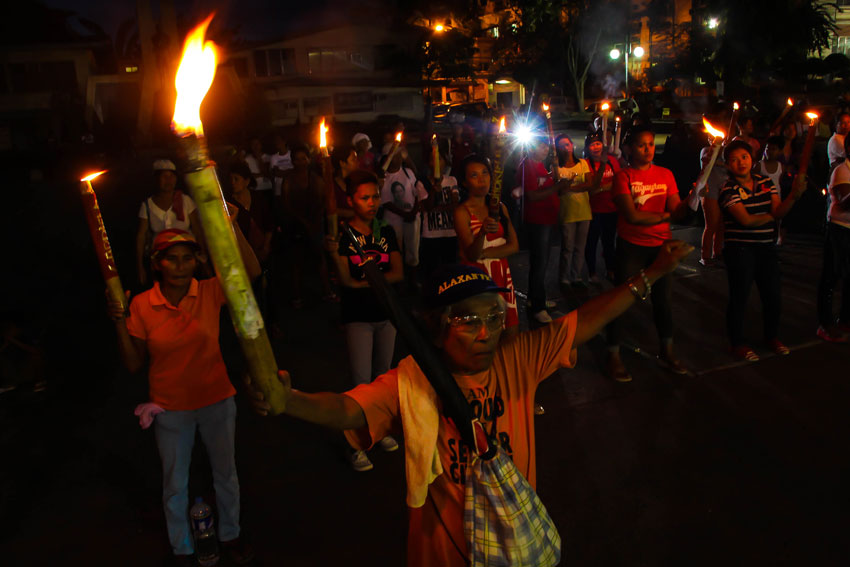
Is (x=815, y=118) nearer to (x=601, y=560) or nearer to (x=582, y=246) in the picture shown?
(x=582, y=246)

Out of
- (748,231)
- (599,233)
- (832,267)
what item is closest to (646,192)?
(748,231)

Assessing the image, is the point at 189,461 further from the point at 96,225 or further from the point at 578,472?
the point at 578,472

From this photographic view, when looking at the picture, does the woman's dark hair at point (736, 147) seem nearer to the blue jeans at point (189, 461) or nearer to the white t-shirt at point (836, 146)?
the white t-shirt at point (836, 146)

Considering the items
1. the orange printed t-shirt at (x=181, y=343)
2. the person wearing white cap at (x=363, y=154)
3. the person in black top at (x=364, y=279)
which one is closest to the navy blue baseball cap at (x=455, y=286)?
the orange printed t-shirt at (x=181, y=343)

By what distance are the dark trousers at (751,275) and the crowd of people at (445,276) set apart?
1 cm

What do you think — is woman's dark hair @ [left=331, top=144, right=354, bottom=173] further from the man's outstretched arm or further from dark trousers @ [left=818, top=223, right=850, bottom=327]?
dark trousers @ [left=818, top=223, right=850, bottom=327]

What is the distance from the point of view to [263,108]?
35469 mm

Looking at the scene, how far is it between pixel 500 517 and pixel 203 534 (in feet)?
7.89

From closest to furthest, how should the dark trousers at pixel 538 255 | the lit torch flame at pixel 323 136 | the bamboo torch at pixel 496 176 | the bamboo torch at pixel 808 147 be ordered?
the lit torch flame at pixel 323 136 < the bamboo torch at pixel 496 176 < the bamboo torch at pixel 808 147 < the dark trousers at pixel 538 255

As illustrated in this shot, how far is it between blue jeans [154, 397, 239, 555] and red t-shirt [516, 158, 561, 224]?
454cm

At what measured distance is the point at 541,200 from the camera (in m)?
7.29

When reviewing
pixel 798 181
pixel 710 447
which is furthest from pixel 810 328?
pixel 710 447

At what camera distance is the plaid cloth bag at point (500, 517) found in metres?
2.13

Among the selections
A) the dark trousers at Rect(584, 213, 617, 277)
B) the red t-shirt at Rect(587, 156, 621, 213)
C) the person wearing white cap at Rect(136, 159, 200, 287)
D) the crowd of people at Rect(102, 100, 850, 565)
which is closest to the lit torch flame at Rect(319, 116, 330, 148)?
the crowd of people at Rect(102, 100, 850, 565)
